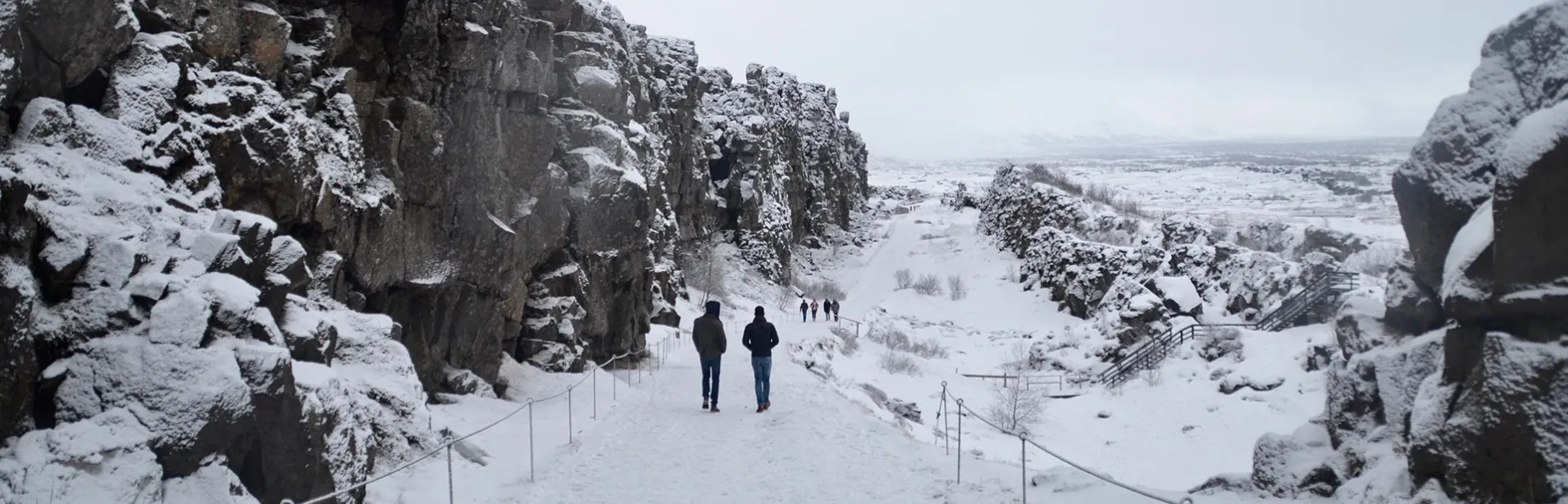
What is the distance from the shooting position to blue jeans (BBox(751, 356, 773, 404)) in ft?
51.4

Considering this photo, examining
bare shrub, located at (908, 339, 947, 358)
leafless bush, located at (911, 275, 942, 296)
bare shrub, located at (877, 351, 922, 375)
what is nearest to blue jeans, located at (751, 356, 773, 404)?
bare shrub, located at (877, 351, 922, 375)

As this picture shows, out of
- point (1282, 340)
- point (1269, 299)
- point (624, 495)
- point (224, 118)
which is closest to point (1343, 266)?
point (1269, 299)

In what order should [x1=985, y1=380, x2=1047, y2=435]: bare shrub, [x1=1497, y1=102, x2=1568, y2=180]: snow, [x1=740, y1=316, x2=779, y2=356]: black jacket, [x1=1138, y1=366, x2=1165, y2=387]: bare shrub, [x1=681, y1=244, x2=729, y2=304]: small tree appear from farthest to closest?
[x1=681, y1=244, x2=729, y2=304]: small tree, [x1=1138, y1=366, x2=1165, y2=387]: bare shrub, [x1=985, y1=380, x2=1047, y2=435]: bare shrub, [x1=740, y1=316, x2=779, y2=356]: black jacket, [x1=1497, y1=102, x2=1568, y2=180]: snow

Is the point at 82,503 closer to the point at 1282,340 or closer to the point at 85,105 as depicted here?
the point at 85,105

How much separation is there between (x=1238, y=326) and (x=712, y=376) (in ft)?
82.8

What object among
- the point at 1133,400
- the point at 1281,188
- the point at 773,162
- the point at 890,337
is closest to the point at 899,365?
the point at 1133,400

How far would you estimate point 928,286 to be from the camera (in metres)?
65.0

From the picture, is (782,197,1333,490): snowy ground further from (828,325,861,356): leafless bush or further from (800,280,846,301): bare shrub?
(800,280,846,301): bare shrub

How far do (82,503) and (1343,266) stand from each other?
133 feet

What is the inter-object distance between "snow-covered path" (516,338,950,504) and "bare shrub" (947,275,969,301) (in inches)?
1806

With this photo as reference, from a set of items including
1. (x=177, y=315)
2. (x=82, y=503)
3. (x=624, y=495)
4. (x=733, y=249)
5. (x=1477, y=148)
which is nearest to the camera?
(x=82, y=503)

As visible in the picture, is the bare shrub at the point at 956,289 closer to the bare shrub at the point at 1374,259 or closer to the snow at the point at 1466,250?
the bare shrub at the point at 1374,259

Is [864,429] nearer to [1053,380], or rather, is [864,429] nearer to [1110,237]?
[1053,380]

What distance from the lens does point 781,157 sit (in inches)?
3371
